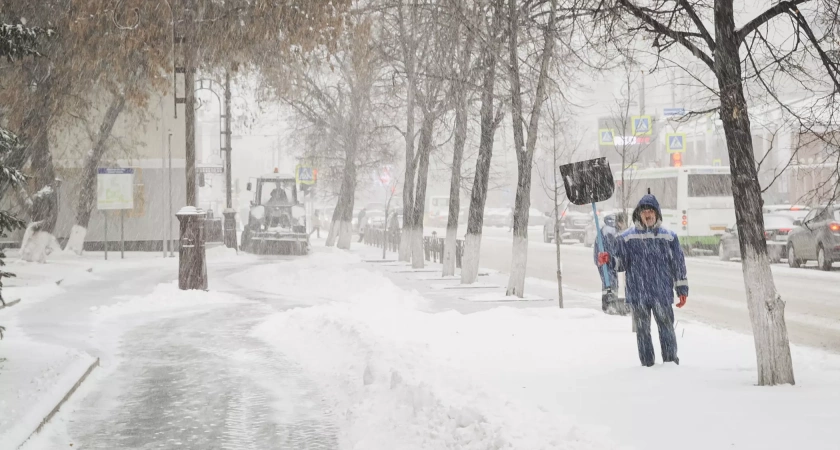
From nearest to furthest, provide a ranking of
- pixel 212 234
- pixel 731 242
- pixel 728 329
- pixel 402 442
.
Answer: pixel 402 442 → pixel 728 329 → pixel 731 242 → pixel 212 234

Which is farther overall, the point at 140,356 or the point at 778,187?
the point at 778,187

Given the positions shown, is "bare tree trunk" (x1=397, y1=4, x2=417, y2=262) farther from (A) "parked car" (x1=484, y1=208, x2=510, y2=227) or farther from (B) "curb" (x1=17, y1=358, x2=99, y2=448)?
(A) "parked car" (x1=484, y1=208, x2=510, y2=227)

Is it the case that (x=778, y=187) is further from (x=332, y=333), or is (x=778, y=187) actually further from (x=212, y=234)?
(x=332, y=333)

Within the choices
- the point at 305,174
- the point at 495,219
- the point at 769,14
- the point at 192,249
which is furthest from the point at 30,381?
the point at 495,219

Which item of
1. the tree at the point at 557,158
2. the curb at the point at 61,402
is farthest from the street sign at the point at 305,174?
the curb at the point at 61,402

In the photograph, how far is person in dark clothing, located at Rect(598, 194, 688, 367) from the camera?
914cm

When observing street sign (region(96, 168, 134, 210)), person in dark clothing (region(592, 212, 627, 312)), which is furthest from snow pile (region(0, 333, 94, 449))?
street sign (region(96, 168, 134, 210))

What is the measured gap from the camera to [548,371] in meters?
9.78

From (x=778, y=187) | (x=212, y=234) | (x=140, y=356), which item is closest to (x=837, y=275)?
(x=140, y=356)

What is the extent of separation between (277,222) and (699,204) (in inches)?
686

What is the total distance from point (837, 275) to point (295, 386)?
18.3 m

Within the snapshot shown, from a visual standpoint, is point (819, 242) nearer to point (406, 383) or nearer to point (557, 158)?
point (557, 158)

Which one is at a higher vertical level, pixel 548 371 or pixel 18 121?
pixel 18 121

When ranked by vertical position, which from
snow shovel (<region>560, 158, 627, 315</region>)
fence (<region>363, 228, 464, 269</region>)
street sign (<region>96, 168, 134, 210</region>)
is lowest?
fence (<region>363, 228, 464, 269</region>)
